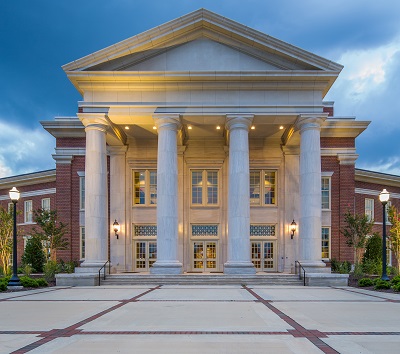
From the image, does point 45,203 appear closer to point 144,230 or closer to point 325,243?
point 144,230

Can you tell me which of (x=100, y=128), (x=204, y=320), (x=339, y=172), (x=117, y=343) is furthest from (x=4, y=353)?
(x=339, y=172)

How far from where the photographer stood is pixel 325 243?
105 feet

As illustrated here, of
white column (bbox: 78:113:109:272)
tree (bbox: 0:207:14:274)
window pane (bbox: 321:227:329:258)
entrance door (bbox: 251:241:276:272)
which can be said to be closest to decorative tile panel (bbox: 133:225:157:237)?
white column (bbox: 78:113:109:272)

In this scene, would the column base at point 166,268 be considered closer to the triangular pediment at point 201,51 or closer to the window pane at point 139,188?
the window pane at point 139,188

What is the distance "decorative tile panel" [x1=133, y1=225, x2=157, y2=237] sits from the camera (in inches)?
1248

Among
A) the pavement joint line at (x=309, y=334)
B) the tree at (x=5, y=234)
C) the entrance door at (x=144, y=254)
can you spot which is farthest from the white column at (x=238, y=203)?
the tree at (x=5, y=234)

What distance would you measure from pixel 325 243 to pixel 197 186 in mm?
10985

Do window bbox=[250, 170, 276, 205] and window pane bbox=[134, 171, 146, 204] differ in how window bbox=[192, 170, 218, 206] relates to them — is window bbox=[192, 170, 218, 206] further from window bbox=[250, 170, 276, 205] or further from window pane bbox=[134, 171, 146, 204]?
window pane bbox=[134, 171, 146, 204]

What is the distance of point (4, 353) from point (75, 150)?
2586 centimetres

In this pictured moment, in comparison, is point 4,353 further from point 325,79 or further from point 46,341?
point 325,79

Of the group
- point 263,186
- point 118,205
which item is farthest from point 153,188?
point 263,186

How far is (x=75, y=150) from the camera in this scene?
106 feet

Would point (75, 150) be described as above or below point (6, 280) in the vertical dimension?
above

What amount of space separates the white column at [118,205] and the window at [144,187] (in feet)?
2.99
